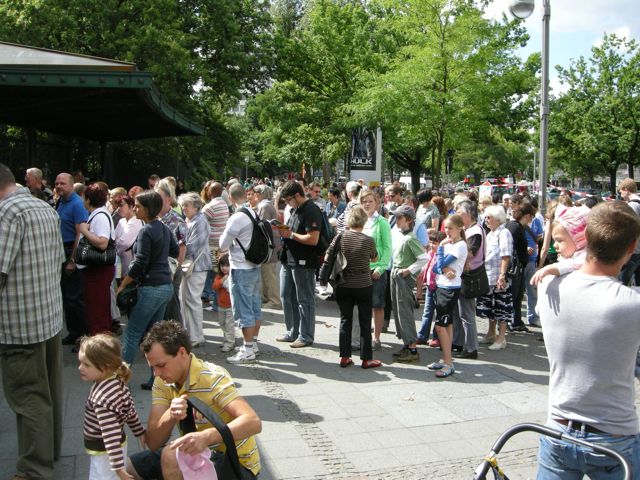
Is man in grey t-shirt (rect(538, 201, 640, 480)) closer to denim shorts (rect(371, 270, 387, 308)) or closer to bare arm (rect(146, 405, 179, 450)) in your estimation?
bare arm (rect(146, 405, 179, 450))

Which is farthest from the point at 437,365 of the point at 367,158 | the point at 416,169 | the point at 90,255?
the point at 416,169

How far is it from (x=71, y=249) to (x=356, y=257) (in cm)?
320

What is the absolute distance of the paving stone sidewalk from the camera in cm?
481

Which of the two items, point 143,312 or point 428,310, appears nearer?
point 143,312

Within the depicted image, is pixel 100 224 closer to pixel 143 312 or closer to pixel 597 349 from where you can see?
pixel 143 312

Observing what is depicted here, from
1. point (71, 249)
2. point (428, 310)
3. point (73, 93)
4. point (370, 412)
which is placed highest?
point (73, 93)

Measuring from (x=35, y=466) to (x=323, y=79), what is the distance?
89.7 feet

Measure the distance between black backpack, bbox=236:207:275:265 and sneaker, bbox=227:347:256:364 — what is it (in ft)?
3.26

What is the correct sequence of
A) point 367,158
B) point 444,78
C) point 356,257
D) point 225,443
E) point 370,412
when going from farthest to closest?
point 444,78 < point 367,158 < point 356,257 < point 370,412 < point 225,443

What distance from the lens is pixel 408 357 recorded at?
7523 mm

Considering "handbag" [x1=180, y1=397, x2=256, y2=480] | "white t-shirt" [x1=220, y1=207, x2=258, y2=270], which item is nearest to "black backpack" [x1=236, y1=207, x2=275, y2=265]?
"white t-shirt" [x1=220, y1=207, x2=258, y2=270]

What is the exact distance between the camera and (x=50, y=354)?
4477 millimetres

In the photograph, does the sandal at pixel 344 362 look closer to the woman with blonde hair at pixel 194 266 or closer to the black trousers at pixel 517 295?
the woman with blonde hair at pixel 194 266

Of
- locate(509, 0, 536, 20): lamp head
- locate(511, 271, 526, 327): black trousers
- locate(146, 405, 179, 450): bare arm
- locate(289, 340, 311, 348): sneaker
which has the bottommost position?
locate(289, 340, 311, 348): sneaker
